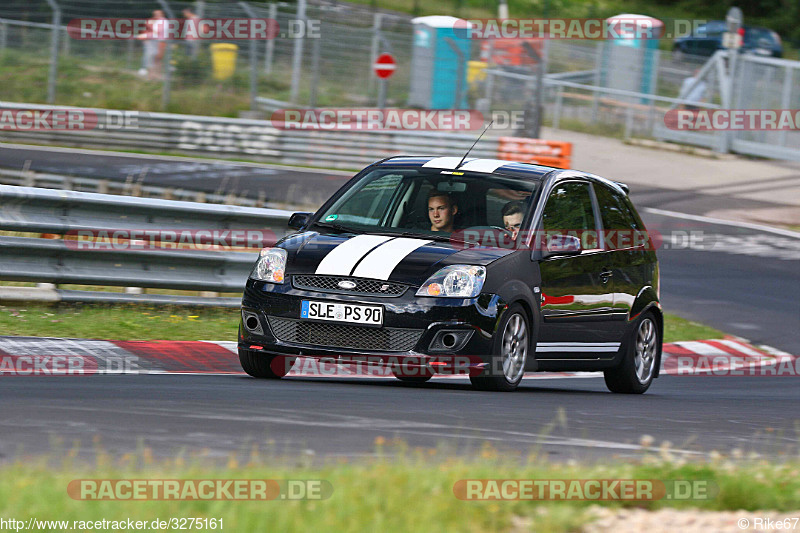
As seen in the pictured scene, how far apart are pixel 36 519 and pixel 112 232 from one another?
6.98 m

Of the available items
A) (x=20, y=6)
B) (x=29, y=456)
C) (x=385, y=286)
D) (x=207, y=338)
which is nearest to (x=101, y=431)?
(x=29, y=456)

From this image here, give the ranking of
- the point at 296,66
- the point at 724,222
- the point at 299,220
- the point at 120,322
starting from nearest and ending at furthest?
the point at 299,220
the point at 120,322
the point at 724,222
the point at 296,66

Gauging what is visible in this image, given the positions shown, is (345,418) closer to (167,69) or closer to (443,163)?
(443,163)

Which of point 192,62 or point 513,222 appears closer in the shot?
point 513,222

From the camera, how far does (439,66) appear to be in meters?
29.3

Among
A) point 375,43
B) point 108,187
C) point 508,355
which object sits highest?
point 375,43

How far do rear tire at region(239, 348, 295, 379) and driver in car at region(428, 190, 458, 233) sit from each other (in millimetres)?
1344

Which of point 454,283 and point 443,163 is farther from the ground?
point 443,163

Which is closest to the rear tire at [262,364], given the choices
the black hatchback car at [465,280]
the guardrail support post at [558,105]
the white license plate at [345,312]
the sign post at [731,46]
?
the black hatchback car at [465,280]

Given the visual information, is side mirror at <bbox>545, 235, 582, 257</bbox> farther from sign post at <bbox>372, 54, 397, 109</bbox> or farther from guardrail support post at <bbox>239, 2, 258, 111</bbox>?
guardrail support post at <bbox>239, 2, 258, 111</bbox>

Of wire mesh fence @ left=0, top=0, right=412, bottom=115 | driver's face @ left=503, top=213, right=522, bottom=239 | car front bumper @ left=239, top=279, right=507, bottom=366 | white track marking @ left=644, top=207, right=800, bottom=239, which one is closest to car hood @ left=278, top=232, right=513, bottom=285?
car front bumper @ left=239, top=279, right=507, bottom=366

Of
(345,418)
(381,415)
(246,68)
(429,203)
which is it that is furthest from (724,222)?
(345,418)

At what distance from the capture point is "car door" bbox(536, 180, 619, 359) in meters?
8.79

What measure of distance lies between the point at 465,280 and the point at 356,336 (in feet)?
2.42
